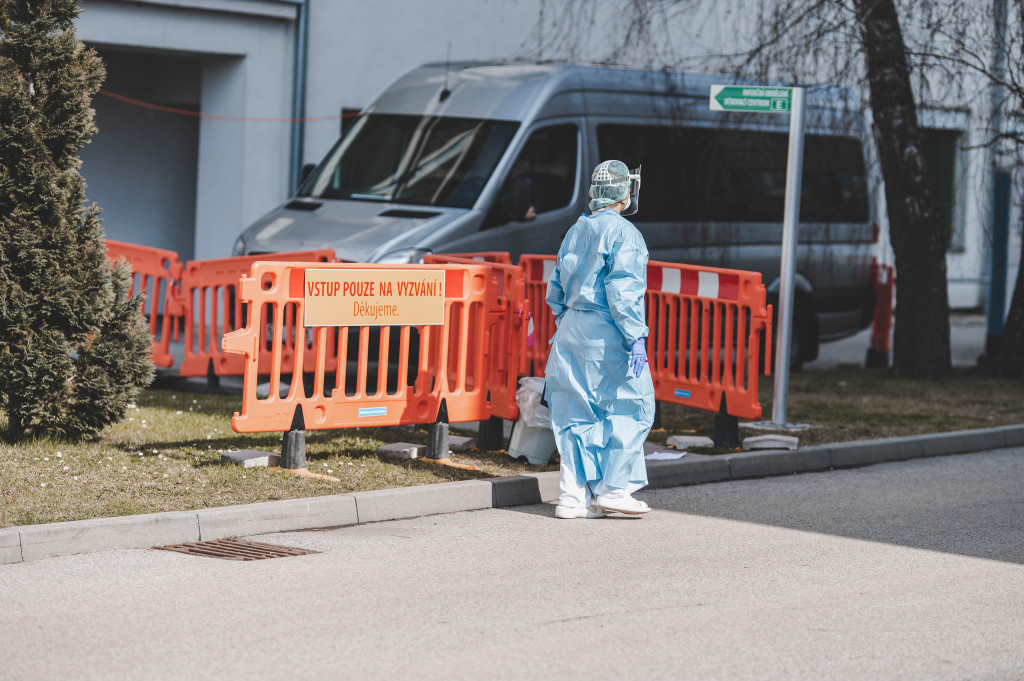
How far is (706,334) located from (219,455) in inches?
132

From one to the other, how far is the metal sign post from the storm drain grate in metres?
4.82

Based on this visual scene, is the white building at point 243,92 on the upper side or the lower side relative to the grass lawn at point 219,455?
upper

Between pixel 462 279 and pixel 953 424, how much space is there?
Result: 459 centimetres

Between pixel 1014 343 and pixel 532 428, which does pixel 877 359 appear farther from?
pixel 532 428

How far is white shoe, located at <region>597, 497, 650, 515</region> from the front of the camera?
25.6ft

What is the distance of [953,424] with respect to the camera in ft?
37.2

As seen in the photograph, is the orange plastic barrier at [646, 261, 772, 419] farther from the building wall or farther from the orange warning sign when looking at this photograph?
the building wall

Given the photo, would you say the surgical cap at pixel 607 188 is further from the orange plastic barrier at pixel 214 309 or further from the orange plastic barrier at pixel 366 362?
the orange plastic barrier at pixel 214 309

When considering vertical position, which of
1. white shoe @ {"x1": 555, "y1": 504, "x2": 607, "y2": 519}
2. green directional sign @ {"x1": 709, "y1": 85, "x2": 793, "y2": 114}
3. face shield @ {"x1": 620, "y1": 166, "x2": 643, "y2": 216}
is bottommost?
white shoe @ {"x1": 555, "y1": 504, "x2": 607, "y2": 519}

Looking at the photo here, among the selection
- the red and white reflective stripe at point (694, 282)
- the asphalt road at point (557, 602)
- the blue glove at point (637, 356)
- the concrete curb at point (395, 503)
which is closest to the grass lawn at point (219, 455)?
the concrete curb at point (395, 503)

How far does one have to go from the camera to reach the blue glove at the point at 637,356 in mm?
7695

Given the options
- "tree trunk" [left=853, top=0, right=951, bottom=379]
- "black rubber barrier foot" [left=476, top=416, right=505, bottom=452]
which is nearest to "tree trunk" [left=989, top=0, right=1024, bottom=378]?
"tree trunk" [left=853, top=0, right=951, bottom=379]

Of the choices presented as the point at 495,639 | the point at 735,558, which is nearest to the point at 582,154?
the point at 735,558

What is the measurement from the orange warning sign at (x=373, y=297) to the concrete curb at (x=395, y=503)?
115 centimetres
